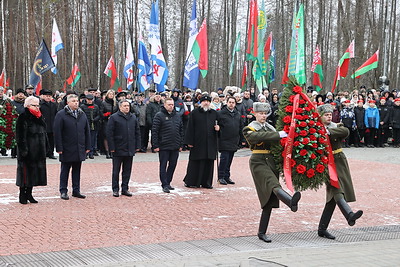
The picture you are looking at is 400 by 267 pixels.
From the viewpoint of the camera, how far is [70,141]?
10914mm

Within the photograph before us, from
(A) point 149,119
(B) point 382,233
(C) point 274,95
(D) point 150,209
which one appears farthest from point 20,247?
(C) point 274,95

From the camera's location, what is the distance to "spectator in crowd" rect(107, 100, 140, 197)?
11262 millimetres

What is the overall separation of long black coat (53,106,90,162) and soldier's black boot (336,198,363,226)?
532cm

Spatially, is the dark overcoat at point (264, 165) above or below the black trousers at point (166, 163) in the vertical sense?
above

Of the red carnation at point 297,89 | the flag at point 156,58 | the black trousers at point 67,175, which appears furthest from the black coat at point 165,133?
the flag at point 156,58

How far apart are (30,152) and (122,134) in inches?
73.3

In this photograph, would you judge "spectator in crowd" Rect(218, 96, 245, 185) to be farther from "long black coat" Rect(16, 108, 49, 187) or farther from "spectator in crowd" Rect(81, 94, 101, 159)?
"spectator in crowd" Rect(81, 94, 101, 159)

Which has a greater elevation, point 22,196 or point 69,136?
point 69,136

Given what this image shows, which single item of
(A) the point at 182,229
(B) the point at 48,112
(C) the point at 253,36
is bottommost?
(A) the point at 182,229

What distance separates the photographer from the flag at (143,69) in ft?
69.6

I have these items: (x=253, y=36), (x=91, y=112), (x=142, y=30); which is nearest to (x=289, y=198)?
(x=91, y=112)

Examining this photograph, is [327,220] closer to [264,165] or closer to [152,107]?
[264,165]

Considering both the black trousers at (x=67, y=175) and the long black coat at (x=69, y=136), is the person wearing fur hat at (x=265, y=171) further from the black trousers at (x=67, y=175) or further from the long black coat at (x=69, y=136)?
the black trousers at (x=67, y=175)

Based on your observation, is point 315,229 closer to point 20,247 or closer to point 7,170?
point 20,247
